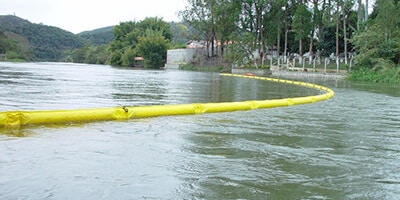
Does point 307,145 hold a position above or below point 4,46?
below

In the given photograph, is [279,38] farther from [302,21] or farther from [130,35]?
[130,35]

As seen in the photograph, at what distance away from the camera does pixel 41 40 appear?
4437 inches

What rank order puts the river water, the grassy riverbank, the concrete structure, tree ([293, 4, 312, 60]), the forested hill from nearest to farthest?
the river water → the grassy riverbank → tree ([293, 4, 312, 60]) → the concrete structure → the forested hill

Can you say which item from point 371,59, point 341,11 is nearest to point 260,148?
point 371,59

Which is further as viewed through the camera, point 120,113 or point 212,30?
point 212,30

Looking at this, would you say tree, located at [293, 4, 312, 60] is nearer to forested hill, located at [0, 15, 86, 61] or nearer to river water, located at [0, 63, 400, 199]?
river water, located at [0, 63, 400, 199]

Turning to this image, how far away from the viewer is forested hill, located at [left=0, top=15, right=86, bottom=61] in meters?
97.9

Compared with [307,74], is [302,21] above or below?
above

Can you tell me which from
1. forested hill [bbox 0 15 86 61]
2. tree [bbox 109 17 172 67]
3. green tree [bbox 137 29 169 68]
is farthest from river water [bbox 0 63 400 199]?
forested hill [bbox 0 15 86 61]

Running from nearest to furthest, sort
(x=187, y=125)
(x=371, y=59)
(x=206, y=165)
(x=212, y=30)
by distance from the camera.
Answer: (x=206, y=165), (x=187, y=125), (x=371, y=59), (x=212, y=30)

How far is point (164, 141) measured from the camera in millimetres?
5906

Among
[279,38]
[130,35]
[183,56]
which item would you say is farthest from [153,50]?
[279,38]

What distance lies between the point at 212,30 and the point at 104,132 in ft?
167

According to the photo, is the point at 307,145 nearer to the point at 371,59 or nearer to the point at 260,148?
the point at 260,148
